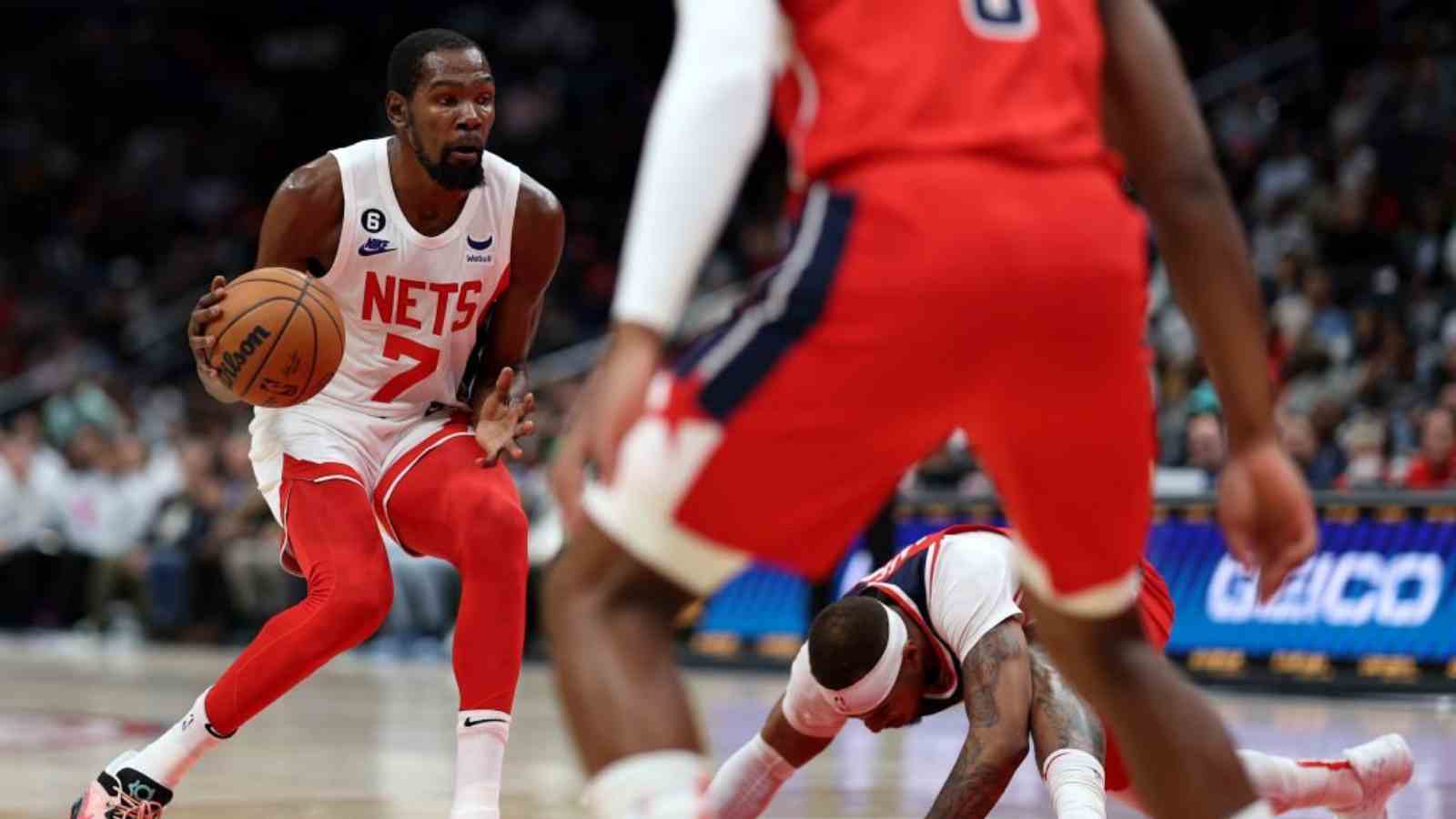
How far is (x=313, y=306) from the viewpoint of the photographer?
5.21 m

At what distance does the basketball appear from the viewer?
5.11 meters

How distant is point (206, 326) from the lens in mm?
5180

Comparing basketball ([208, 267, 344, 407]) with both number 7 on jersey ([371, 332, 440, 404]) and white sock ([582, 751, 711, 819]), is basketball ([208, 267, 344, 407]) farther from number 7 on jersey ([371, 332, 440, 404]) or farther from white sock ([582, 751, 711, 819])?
white sock ([582, 751, 711, 819])

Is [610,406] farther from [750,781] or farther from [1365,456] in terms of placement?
[1365,456]

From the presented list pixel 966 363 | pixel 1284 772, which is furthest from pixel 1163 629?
pixel 966 363

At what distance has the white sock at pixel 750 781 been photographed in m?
5.30

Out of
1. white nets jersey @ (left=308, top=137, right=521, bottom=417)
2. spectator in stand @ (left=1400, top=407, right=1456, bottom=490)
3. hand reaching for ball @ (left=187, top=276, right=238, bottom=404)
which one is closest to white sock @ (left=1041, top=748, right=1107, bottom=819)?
white nets jersey @ (left=308, top=137, right=521, bottom=417)

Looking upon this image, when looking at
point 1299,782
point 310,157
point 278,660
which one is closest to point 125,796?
point 278,660

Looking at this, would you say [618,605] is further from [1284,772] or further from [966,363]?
[1284,772]

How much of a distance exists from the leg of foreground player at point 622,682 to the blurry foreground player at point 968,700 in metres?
2.02

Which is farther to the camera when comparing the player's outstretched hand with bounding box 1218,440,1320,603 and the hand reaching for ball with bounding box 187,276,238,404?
the hand reaching for ball with bounding box 187,276,238,404

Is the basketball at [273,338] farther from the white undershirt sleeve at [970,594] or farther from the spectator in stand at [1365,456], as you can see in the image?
the spectator in stand at [1365,456]

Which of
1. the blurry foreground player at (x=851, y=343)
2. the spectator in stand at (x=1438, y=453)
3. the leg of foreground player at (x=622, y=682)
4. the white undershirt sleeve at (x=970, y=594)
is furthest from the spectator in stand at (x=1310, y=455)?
the leg of foreground player at (x=622, y=682)

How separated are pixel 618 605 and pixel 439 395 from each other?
2.93 m
